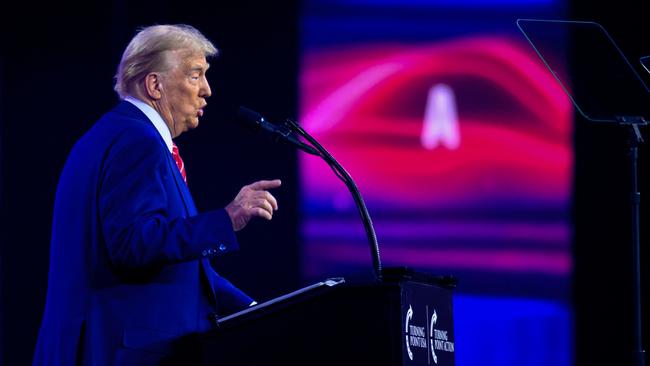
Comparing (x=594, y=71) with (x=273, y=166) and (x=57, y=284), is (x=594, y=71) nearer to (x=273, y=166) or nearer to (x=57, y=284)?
(x=273, y=166)

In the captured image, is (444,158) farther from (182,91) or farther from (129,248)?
(129,248)

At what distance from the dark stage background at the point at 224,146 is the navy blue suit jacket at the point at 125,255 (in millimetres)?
2387

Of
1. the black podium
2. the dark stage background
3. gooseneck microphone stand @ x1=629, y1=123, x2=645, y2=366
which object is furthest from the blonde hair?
the dark stage background

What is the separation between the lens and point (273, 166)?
17.2 ft

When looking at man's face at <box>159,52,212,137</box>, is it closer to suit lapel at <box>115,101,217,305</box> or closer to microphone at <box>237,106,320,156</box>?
suit lapel at <box>115,101,217,305</box>

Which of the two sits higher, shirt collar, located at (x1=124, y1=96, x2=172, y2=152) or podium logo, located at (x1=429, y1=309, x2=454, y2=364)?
shirt collar, located at (x1=124, y1=96, x2=172, y2=152)

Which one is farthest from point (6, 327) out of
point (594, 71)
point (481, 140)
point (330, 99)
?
point (594, 71)

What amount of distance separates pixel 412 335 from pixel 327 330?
0.20 meters

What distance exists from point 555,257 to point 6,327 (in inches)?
98.8

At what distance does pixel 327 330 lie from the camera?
2553 millimetres

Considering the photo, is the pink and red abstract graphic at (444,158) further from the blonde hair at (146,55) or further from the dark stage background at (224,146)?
the blonde hair at (146,55)

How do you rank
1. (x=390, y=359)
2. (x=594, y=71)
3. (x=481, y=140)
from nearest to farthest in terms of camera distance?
1. (x=390, y=359)
2. (x=594, y=71)
3. (x=481, y=140)

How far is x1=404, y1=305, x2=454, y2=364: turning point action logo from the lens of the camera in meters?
2.56

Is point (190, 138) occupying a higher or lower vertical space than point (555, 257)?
higher
